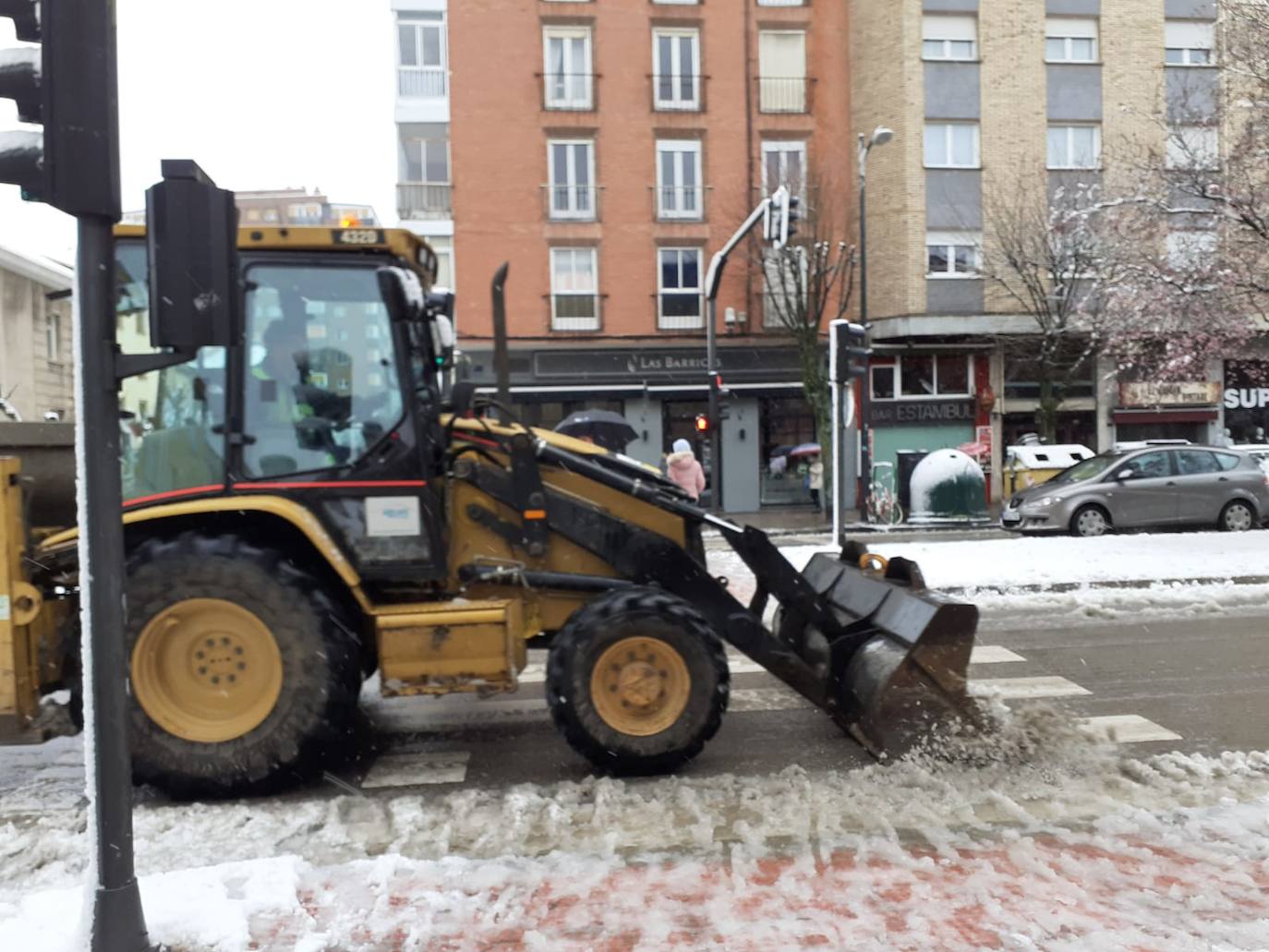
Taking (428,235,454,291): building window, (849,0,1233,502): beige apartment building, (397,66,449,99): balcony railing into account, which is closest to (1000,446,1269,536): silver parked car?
(849,0,1233,502): beige apartment building

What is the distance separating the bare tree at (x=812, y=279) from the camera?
84.6ft

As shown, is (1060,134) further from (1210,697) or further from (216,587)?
(216,587)

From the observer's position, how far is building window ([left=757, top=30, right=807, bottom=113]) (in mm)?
28266

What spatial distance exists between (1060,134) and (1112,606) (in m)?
22.6

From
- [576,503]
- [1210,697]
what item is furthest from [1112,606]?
[576,503]

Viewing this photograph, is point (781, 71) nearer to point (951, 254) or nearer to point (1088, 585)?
point (951, 254)

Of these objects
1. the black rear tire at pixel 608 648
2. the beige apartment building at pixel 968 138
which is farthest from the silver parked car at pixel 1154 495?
the black rear tire at pixel 608 648

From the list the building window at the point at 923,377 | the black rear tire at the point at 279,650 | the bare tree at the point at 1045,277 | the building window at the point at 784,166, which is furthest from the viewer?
the building window at the point at 923,377

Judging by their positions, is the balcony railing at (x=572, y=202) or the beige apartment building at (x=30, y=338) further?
the balcony railing at (x=572, y=202)

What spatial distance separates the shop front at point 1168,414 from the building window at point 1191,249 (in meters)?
13.9

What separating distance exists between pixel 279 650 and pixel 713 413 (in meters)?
16.4

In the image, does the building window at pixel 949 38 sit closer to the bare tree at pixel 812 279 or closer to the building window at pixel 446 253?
the bare tree at pixel 812 279

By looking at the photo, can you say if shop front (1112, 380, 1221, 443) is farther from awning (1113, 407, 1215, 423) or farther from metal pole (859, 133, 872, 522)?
metal pole (859, 133, 872, 522)

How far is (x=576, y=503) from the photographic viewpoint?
5.44m
